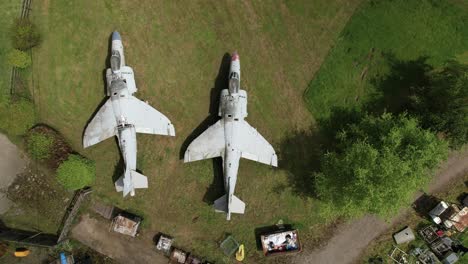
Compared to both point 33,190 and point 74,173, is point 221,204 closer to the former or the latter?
point 74,173

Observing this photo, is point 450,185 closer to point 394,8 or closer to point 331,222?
point 331,222

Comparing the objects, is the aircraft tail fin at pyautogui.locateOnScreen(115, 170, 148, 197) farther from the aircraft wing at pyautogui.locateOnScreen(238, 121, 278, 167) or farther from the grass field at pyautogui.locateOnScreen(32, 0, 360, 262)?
the aircraft wing at pyautogui.locateOnScreen(238, 121, 278, 167)

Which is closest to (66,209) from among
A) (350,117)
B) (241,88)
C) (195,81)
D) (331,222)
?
(195,81)

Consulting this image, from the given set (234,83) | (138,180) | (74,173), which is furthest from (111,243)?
(234,83)

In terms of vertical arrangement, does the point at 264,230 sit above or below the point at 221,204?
below

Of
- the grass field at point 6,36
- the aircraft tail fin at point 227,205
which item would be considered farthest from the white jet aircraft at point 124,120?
the grass field at point 6,36

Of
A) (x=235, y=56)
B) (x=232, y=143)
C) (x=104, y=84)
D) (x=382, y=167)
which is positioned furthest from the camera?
(x=104, y=84)
